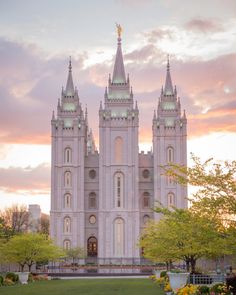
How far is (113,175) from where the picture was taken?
9062cm

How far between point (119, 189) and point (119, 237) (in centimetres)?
690

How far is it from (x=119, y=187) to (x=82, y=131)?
10168mm

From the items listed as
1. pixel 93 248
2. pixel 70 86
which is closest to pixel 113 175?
pixel 93 248

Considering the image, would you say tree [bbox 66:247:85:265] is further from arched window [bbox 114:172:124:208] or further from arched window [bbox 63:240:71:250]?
arched window [bbox 114:172:124:208]

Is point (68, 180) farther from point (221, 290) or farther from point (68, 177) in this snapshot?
point (221, 290)

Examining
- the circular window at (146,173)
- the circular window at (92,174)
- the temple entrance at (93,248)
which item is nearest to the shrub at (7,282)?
the temple entrance at (93,248)

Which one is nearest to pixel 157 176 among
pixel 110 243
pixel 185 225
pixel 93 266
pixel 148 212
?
pixel 148 212

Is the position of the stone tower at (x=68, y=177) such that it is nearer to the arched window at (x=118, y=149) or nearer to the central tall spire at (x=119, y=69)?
the arched window at (x=118, y=149)

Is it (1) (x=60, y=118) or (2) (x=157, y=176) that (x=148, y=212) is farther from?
(1) (x=60, y=118)

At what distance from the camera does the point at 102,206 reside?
294 ft

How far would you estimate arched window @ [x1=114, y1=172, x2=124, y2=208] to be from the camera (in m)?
90.0

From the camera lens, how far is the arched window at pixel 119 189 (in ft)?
295

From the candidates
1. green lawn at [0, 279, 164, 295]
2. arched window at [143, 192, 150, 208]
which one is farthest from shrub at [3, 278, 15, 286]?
arched window at [143, 192, 150, 208]

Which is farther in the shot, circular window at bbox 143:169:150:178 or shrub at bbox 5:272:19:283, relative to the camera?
circular window at bbox 143:169:150:178
